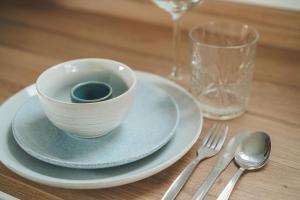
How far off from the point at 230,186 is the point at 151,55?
39cm

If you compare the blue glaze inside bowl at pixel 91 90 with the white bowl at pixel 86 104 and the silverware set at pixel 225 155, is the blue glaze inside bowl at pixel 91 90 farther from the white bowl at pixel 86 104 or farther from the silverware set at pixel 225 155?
the silverware set at pixel 225 155

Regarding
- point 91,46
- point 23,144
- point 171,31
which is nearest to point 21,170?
point 23,144

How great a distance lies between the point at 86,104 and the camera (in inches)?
19.2

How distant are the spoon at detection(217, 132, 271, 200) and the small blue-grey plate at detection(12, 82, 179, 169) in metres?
0.09

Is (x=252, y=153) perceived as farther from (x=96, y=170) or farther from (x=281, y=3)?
(x=281, y=3)

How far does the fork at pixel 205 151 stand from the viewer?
49 cm

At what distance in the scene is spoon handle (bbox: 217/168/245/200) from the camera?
0.48 metres

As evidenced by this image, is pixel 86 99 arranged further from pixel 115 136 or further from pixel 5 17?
pixel 5 17

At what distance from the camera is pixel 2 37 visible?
2.97 feet

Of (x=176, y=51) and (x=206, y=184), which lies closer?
(x=206, y=184)

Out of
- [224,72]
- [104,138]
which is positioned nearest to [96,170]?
[104,138]

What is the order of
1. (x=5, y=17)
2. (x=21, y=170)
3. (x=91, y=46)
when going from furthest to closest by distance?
(x=5, y=17)
(x=91, y=46)
(x=21, y=170)

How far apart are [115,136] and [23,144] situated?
0.11 meters

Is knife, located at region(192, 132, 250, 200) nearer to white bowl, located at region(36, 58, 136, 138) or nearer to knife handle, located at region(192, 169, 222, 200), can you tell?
knife handle, located at region(192, 169, 222, 200)
